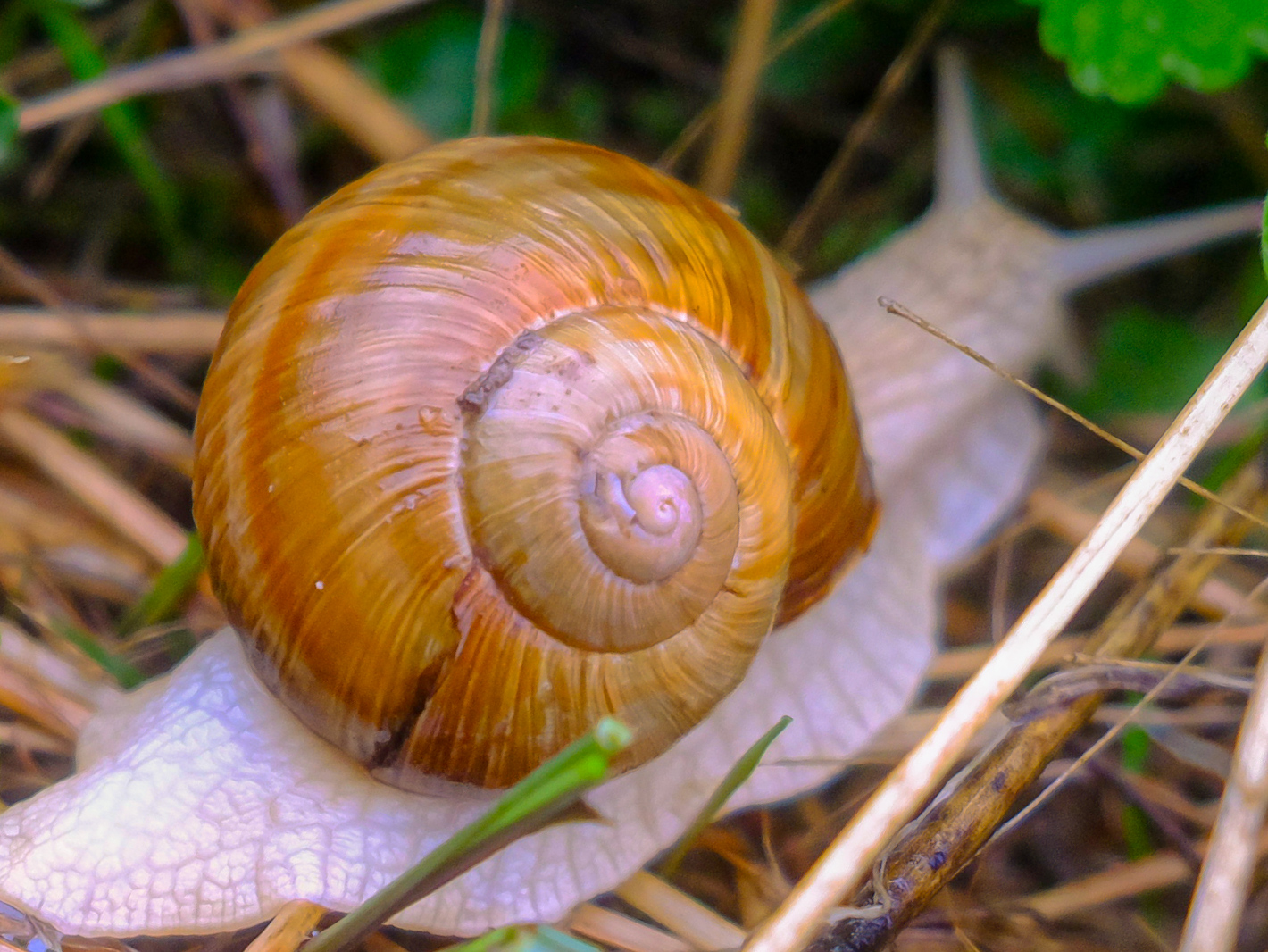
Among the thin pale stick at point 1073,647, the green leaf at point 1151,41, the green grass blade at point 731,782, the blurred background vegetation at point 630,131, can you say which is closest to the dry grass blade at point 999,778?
the thin pale stick at point 1073,647

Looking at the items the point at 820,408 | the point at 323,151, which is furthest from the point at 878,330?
the point at 323,151

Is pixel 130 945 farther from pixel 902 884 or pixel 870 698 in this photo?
pixel 870 698

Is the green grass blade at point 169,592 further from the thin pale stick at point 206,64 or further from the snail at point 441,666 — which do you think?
the thin pale stick at point 206,64

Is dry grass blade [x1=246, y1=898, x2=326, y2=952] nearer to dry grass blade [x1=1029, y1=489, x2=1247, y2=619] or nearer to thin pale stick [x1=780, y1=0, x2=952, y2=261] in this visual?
dry grass blade [x1=1029, y1=489, x2=1247, y2=619]

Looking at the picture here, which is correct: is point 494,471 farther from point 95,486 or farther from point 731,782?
point 95,486

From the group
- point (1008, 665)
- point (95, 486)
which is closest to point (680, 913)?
point (1008, 665)
